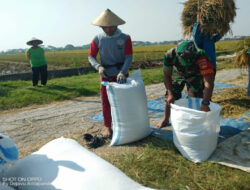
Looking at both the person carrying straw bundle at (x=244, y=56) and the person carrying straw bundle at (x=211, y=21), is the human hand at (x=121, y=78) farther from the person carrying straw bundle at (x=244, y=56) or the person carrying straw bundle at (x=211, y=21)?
the person carrying straw bundle at (x=244, y=56)

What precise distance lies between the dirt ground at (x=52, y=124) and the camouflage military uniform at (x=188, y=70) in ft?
2.99

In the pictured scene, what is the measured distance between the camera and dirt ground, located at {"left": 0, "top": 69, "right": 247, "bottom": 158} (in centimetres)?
287

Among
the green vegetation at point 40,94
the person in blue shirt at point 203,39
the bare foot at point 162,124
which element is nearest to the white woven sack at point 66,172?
the bare foot at point 162,124

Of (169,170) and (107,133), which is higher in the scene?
(107,133)

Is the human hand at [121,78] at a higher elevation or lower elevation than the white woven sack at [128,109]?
higher

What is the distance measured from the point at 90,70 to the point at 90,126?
24.1ft

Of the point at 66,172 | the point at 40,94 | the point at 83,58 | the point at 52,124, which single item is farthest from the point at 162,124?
the point at 83,58

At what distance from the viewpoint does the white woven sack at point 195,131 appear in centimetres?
211

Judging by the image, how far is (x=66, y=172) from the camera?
4.32ft

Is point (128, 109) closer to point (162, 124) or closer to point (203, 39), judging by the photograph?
point (162, 124)

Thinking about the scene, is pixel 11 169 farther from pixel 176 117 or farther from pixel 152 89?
pixel 152 89

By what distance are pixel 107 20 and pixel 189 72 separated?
1.08 metres

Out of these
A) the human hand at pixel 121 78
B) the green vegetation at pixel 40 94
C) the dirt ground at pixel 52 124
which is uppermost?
the human hand at pixel 121 78

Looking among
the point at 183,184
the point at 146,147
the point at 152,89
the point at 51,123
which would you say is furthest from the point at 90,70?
the point at 183,184
